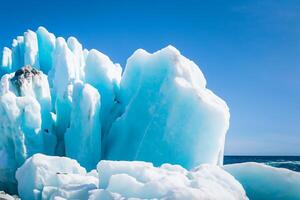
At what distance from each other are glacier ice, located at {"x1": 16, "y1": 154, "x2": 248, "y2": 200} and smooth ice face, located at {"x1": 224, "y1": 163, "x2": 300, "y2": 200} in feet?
4.17

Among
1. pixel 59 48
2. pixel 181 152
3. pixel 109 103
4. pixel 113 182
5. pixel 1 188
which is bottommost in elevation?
pixel 1 188

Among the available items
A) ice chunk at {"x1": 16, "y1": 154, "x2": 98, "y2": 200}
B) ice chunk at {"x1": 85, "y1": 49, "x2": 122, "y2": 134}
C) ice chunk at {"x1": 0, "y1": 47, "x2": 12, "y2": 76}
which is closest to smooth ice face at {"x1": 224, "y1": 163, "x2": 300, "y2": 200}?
ice chunk at {"x1": 16, "y1": 154, "x2": 98, "y2": 200}

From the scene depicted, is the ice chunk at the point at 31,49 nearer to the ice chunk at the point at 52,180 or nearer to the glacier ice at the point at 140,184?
the ice chunk at the point at 52,180

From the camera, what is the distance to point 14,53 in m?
21.0

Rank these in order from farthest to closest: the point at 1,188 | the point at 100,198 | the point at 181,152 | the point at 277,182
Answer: the point at 1,188 → the point at 181,152 → the point at 277,182 → the point at 100,198

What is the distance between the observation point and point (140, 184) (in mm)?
6391

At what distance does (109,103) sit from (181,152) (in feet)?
13.5

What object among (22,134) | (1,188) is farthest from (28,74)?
(1,188)

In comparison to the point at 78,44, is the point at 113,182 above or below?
below

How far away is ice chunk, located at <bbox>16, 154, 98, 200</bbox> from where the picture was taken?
7.58 meters

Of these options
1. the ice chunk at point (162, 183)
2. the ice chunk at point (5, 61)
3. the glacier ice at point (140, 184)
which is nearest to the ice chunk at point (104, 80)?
the glacier ice at point (140, 184)

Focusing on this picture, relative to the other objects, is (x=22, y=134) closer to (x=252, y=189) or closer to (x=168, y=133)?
(x=168, y=133)

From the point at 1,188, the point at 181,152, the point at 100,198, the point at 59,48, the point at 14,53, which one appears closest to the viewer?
the point at 100,198

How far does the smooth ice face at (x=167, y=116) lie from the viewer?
11102 mm
